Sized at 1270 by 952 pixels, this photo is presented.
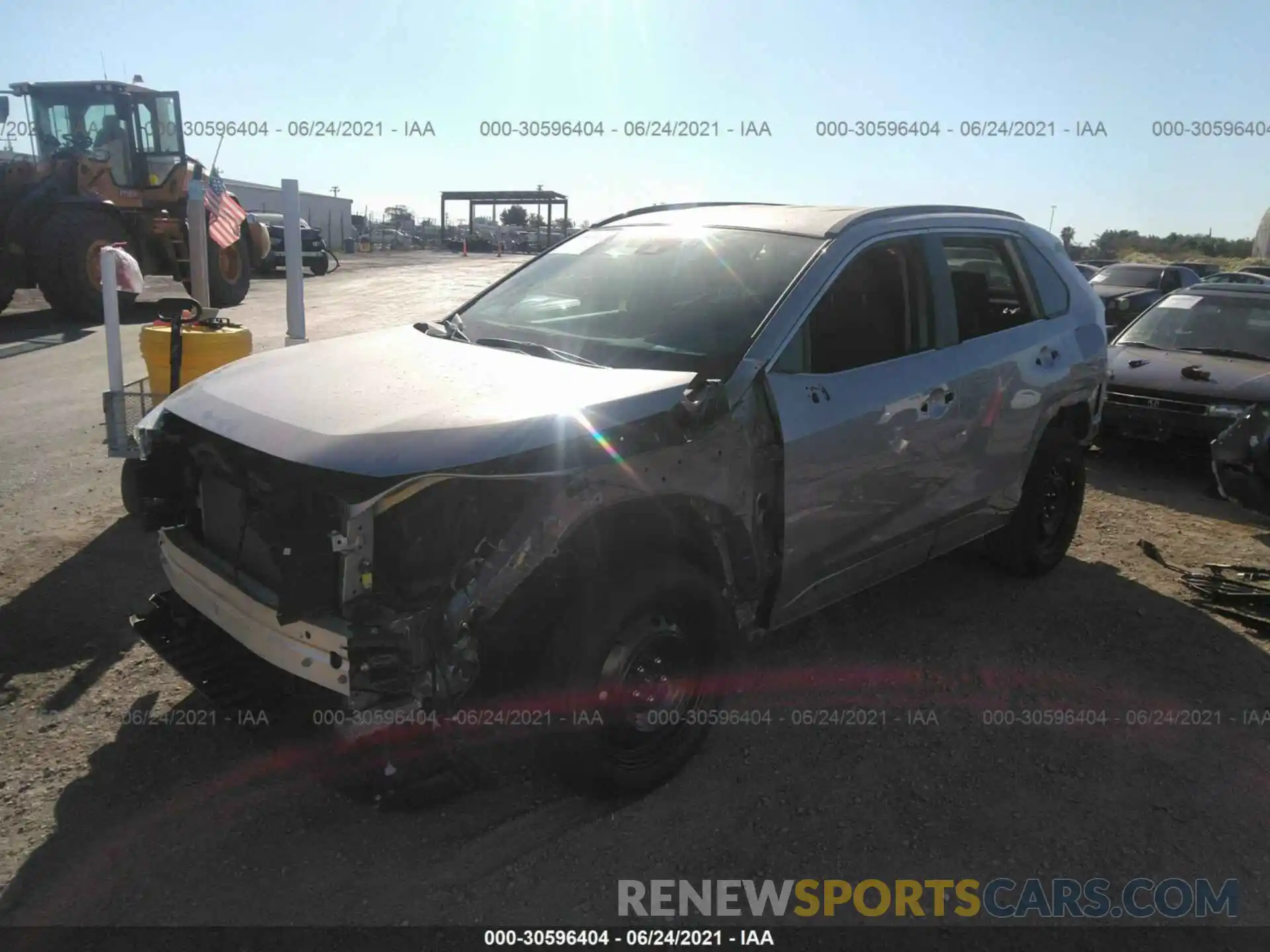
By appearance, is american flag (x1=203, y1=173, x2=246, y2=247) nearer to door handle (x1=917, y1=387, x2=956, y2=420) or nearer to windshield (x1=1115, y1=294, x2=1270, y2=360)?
windshield (x1=1115, y1=294, x2=1270, y2=360)

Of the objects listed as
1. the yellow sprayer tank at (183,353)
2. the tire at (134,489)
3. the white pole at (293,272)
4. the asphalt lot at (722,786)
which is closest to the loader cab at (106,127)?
the white pole at (293,272)

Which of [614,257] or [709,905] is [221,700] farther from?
[614,257]

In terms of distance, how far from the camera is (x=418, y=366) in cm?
331

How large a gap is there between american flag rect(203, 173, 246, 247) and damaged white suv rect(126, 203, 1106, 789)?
33.8ft

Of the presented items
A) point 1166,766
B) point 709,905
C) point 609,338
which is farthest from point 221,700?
point 1166,766

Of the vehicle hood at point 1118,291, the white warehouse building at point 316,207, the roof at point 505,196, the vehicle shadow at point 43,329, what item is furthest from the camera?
the roof at point 505,196

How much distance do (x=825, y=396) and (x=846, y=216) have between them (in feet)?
3.19

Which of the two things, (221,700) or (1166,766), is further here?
(1166,766)

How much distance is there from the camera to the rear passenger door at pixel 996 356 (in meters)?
4.16

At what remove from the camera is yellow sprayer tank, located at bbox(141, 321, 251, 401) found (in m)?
5.15

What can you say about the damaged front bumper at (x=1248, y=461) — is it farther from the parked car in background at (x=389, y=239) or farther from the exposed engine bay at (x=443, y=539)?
the parked car in background at (x=389, y=239)

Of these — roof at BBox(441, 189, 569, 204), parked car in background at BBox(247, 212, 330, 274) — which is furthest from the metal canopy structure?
parked car in background at BBox(247, 212, 330, 274)

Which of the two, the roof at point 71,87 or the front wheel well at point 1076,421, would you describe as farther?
the roof at point 71,87

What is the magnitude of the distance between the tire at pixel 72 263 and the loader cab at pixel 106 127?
5.03 ft
